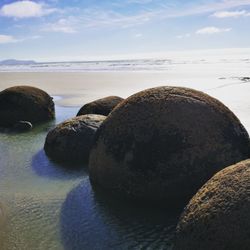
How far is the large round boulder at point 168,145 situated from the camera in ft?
21.0

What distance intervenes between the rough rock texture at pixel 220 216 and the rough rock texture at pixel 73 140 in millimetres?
5195

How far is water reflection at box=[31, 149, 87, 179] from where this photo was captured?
8.66 meters

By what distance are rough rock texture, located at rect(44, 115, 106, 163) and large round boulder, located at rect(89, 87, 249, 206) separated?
265 cm

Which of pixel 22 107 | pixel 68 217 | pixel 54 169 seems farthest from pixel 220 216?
pixel 22 107

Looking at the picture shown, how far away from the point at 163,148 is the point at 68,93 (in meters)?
19.1

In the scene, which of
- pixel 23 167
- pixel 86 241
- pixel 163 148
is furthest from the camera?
pixel 23 167

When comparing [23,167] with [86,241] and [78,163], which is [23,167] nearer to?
[78,163]

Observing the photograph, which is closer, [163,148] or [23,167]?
[163,148]

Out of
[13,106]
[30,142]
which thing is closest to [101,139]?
[30,142]

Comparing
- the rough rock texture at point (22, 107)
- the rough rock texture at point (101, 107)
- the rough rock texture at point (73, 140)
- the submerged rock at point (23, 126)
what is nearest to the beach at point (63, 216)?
the rough rock texture at point (73, 140)

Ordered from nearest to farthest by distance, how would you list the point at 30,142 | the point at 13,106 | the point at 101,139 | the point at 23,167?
the point at 101,139 < the point at 23,167 < the point at 30,142 < the point at 13,106

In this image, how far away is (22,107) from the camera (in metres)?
14.9

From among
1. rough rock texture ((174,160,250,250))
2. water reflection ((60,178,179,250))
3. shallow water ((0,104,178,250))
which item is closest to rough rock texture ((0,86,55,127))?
shallow water ((0,104,178,250))

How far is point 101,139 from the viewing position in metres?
7.16
